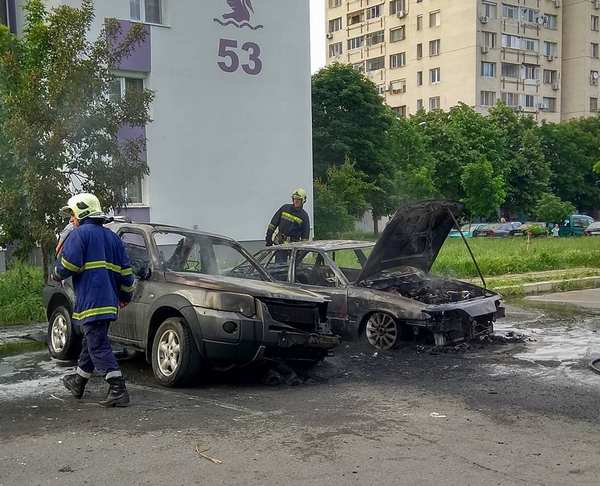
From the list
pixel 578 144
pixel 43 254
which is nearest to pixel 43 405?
pixel 43 254

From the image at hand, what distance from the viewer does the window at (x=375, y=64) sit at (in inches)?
2940

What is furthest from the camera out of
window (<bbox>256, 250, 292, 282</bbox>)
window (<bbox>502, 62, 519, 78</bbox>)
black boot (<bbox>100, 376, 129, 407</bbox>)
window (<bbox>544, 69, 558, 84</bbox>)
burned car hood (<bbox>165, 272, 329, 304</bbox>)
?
window (<bbox>544, 69, 558, 84</bbox>)

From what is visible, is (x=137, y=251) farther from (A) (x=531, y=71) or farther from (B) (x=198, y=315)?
(A) (x=531, y=71)

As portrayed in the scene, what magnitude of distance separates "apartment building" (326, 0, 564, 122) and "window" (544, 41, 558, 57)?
0.10 metres

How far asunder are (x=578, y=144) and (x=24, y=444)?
62183 millimetres

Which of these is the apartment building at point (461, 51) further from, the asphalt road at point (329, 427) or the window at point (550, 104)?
the asphalt road at point (329, 427)

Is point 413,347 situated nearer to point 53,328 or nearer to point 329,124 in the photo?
point 53,328

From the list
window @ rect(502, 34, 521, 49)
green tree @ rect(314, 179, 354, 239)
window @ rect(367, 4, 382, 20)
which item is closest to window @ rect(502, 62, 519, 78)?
window @ rect(502, 34, 521, 49)

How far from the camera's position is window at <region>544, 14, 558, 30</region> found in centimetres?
7143

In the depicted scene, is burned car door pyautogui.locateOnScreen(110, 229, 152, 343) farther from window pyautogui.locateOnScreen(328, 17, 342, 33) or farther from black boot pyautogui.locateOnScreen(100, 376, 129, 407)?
window pyautogui.locateOnScreen(328, 17, 342, 33)

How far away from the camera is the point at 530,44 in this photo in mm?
70250

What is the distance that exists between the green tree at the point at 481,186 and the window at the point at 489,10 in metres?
24.4

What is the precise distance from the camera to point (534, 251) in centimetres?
2144

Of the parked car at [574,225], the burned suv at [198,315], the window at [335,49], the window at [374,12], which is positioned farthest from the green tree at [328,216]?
the window at [335,49]
